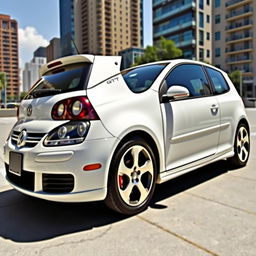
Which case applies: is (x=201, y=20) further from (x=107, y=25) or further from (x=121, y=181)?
(x=107, y=25)

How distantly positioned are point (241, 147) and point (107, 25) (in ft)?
354

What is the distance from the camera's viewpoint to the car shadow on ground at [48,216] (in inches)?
92.8

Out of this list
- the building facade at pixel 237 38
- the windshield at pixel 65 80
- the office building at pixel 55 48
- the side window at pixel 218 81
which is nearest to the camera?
the windshield at pixel 65 80

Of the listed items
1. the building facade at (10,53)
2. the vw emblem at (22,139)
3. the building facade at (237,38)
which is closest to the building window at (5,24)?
the building facade at (10,53)

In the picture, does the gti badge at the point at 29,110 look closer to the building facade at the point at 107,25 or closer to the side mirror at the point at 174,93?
the side mirror at the point at 174,93

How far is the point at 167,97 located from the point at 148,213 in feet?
3.94

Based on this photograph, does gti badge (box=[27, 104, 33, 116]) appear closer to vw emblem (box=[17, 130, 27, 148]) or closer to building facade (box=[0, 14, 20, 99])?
vw emblem (box=[17, 130, 27, 148])

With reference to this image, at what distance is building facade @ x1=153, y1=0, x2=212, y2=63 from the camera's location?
172ft

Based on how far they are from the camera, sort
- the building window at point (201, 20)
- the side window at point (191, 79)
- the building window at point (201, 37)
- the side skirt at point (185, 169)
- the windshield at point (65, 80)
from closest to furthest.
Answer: the windshield at point (65, 80), the side skirt at point (185, 169), the side window at point (191, 79), the building window at point (201, 37), the building window at point (201, 20)

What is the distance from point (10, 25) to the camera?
8581 cm

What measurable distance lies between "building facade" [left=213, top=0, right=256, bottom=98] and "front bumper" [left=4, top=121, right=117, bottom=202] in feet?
161

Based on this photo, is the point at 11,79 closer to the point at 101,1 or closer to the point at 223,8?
the point at 101,1

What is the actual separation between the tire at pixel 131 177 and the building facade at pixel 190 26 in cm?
5283

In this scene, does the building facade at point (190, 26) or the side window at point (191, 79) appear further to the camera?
the building facade at point (190, 26)
